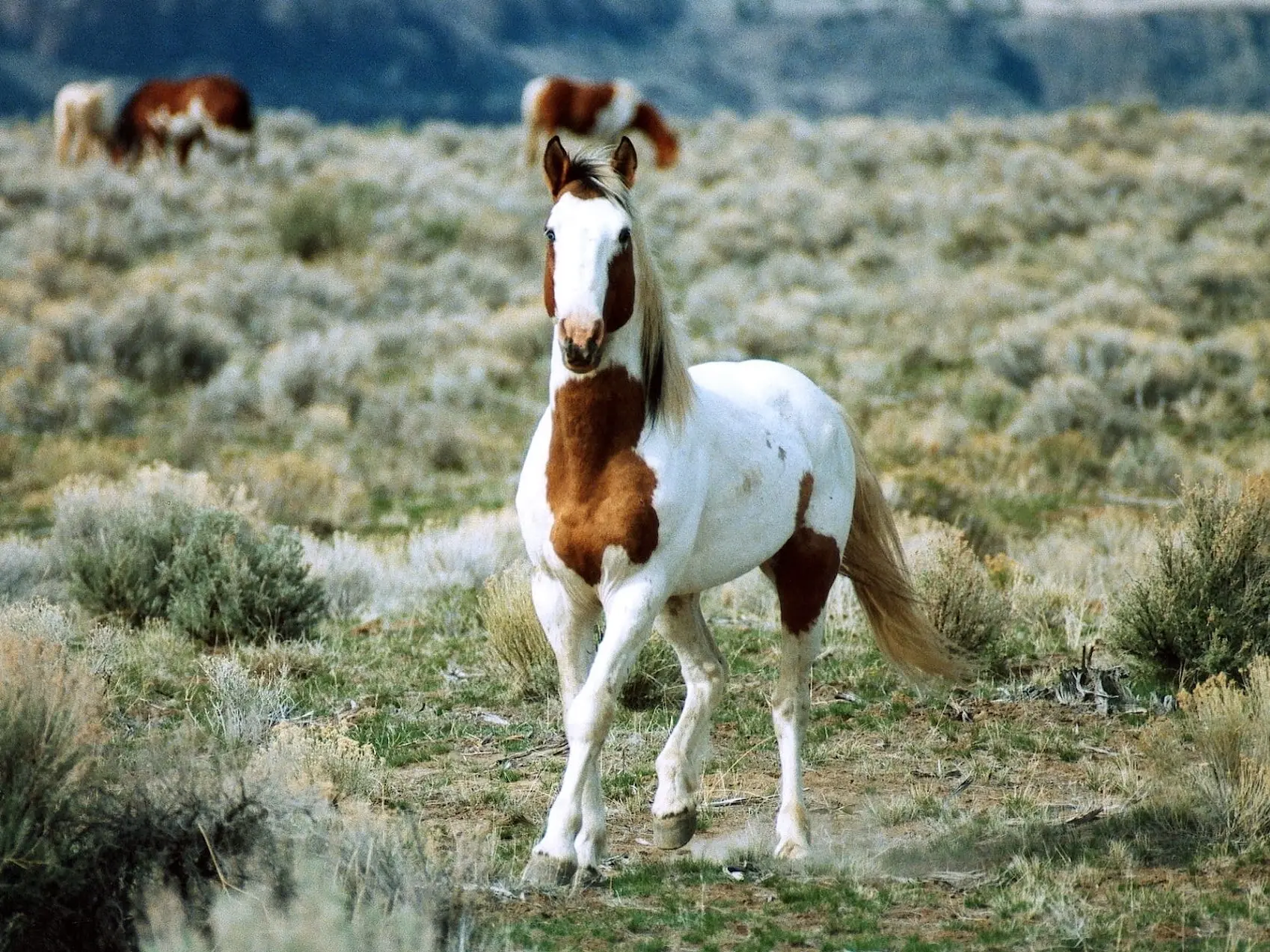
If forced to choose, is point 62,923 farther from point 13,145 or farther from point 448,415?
point 13,145

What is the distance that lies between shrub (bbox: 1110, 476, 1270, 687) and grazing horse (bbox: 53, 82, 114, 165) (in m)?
27.8

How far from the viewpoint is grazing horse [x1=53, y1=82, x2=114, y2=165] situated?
3091cm

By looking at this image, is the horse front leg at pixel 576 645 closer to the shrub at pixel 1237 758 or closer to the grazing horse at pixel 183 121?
the shrub at pixel 1237 758

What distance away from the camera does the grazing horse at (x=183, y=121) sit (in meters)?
30.9

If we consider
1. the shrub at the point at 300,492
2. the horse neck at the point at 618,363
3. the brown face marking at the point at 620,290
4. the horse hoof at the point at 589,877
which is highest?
the brown face marking at the point at 620,290

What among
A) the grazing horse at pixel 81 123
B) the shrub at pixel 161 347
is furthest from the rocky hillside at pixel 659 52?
the shrub at pixel 161 347

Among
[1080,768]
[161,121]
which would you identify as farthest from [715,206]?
[1080,768]

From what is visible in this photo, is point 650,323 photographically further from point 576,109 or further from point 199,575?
point 576,109

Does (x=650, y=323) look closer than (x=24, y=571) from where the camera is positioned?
Yes

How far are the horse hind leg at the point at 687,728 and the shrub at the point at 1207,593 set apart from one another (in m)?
2.73

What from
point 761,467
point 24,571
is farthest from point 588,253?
point 24,571

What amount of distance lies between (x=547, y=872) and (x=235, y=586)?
4261 millimetres

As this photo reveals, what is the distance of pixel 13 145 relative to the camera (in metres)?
32.4

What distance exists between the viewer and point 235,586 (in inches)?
337
